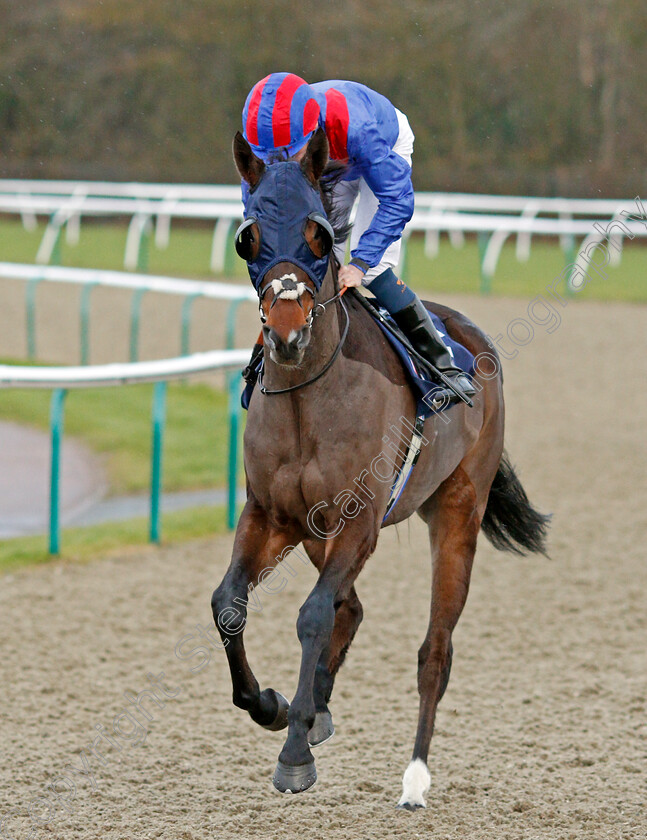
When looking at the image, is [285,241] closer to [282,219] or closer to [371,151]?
[282,219]

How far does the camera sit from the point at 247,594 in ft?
10.5

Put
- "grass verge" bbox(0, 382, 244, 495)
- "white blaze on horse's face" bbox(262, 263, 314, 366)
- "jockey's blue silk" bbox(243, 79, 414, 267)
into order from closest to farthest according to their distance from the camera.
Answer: "white blaze on horse's face" bbox(262, 263, 314, 366)
"jockey's blue silk" bbox(243, 79, 414, 267)
"grass verge" bbox(0, 382, 244, 495)

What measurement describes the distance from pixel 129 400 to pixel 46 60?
19.3m

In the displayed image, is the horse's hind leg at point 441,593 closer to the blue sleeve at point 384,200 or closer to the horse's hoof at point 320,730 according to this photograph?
the horse's hoof at point 320,730

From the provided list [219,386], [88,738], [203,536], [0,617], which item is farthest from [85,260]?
[88,738]

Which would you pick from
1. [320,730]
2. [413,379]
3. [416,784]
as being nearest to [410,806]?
[416,784]

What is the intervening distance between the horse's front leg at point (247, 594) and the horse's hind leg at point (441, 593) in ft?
1.54

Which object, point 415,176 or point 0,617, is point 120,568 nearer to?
point 0,617

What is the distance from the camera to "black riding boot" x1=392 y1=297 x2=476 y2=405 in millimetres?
3746

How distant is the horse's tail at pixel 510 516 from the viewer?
4508 millimetres

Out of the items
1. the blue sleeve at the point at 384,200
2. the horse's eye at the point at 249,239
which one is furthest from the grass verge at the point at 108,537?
the horse's eye at the point at 249,239

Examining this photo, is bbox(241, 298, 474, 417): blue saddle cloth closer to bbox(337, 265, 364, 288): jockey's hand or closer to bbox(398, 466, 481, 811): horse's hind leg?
bbox(337, 265, 364, 288): jockey's hand

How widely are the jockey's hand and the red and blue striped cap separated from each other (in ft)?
1.25

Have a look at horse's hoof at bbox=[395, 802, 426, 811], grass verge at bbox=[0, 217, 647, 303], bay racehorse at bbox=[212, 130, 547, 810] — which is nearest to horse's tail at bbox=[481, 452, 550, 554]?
bay racehorse at bbox=[212, 130, 547, 810]
